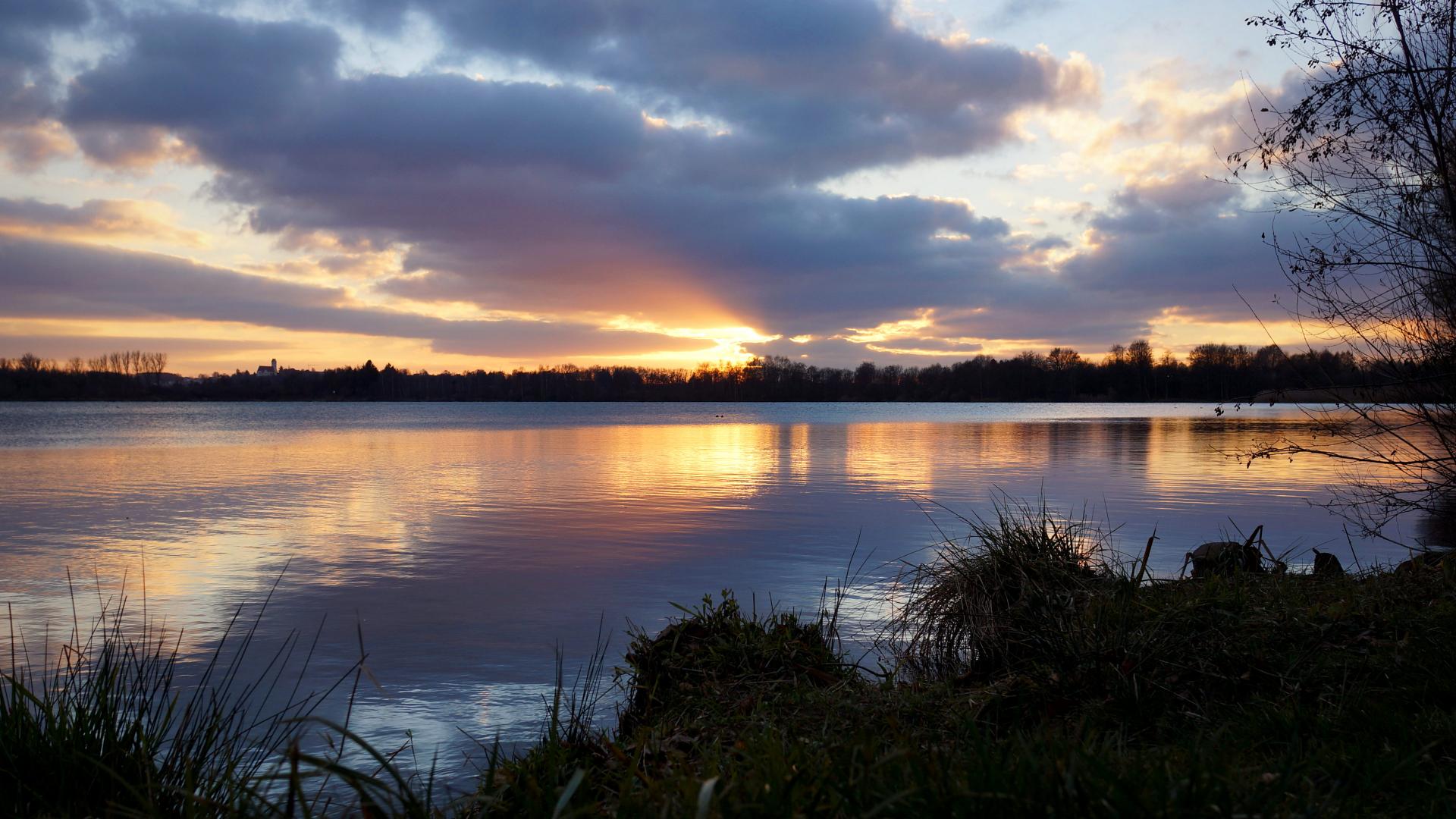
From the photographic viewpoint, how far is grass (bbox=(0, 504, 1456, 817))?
9.57 feet

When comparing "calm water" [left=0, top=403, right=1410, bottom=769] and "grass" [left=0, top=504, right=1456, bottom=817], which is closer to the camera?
"grass" [left=0, top=504, right=1456, bottom=817]

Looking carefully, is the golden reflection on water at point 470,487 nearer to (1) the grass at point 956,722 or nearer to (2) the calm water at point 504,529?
(2) the calm water at point 504,529

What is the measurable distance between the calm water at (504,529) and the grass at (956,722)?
1.51m

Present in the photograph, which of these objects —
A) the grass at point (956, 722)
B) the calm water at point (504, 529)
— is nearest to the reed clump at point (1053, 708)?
the grass at point (956, 722)

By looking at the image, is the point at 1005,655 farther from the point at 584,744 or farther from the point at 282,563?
the point at 282,563

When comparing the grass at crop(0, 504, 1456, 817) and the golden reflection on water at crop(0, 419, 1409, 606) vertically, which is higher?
the grass at crop(0, 504, 1456, 817)

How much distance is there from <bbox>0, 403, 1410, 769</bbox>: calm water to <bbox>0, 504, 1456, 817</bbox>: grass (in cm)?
151

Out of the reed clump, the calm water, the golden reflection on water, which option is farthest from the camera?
the golden reflection on water

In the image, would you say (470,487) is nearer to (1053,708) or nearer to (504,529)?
(504,529)

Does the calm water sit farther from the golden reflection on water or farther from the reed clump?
the reed clump

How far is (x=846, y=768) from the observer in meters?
3.30

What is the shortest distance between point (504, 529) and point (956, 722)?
1338 centimetres

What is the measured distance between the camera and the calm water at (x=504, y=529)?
9484 mm

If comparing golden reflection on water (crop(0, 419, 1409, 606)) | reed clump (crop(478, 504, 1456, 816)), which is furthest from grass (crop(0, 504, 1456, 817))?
golden reflection on water (crop(0, 419, 1409, 606))
